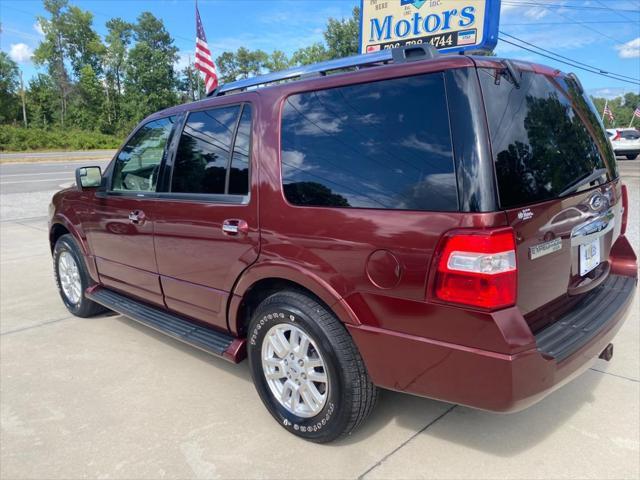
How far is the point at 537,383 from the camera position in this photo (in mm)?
2029

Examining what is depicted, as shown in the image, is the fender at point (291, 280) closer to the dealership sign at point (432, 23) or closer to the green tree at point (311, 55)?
the dealership sign at point (432, 23)

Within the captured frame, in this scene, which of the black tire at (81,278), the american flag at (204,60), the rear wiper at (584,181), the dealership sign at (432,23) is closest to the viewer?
the rear wiper at (584,181)

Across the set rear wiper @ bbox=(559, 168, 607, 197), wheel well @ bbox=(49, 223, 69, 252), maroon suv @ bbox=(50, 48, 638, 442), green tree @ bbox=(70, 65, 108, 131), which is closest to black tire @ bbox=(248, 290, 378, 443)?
A: maroon suv @ bbox=(50, 48, 638, 442)

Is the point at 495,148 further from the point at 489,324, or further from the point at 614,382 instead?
the point at 614,382

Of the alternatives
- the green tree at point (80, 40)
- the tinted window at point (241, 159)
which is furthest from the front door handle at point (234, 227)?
the green tree at point (80, 40)

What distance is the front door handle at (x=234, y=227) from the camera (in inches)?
108

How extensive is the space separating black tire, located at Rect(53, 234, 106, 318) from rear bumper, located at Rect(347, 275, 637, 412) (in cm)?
311

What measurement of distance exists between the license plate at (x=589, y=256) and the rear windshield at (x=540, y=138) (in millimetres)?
316

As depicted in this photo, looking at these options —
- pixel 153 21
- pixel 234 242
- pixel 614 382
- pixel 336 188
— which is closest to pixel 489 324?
pixel 336 188

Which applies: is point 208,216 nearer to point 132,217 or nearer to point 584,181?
point 132,217

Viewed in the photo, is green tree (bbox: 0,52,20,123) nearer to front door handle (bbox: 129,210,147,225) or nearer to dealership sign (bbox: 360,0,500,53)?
dealership sign (bbox: 360,0,500,53)

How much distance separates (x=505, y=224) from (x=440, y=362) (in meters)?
0.64

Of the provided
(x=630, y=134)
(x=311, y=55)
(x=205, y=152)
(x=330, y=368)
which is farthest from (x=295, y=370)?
(x=311, y=55)

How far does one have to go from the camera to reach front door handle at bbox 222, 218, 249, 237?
9.02 feet
